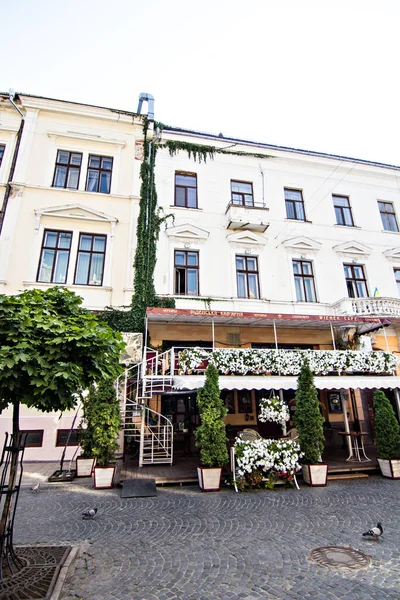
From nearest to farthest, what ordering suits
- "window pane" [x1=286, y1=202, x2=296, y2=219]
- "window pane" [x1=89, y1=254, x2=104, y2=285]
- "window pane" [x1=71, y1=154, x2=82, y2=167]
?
"window pane" [x1=89, y1=254, x2=104, y2=285] < "window pane" [x1=71, y1=154, x2=82, y2=167] < "window pane" [x1=286, y1=202, x2=296, y2=219]

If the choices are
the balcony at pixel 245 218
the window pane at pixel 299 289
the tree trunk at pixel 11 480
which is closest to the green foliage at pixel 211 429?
the tree trunk at pixel 11 480

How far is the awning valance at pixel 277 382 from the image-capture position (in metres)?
10.5

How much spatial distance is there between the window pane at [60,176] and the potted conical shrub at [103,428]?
425 inches

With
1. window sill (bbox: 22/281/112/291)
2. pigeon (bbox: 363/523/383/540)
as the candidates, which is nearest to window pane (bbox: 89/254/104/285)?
window sill (bbox: 22/281/112/291)

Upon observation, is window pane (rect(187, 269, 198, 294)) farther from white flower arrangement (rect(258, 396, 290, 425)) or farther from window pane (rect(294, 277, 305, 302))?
white flower arrangement (rect(258, 396, 290, 425))

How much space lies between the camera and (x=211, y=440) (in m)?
9.12

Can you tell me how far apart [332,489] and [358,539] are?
3.54 metres

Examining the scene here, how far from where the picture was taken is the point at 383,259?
60.6 feet

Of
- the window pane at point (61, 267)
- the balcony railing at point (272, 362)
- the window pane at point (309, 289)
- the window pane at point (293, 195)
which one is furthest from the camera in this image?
the window pane at point (293, 195)

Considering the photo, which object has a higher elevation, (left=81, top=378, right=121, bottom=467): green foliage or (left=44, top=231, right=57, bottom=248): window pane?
(left=44, top=231, right=57, bottom=248): window pane

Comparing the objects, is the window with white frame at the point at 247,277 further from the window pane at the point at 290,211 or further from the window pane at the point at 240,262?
the window pane at the point at 290,211

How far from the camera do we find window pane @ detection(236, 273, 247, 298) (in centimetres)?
1611

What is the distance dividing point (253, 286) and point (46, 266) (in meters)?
9.66

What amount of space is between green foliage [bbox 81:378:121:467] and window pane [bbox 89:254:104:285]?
6.25 m
